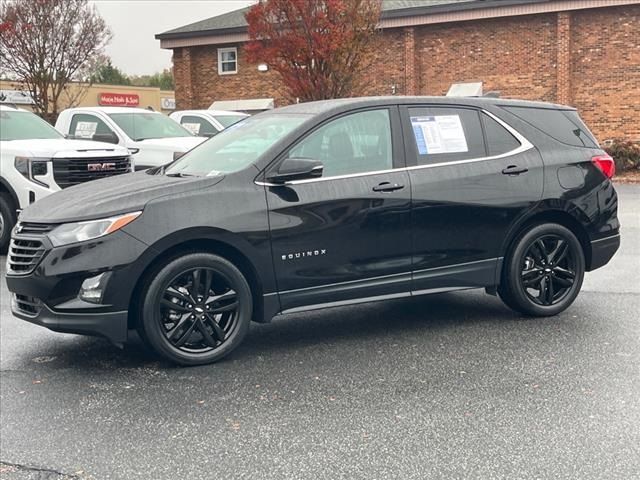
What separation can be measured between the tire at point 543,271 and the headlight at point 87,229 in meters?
3.06

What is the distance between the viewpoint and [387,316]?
260 inches

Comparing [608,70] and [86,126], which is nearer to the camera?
[86,126]

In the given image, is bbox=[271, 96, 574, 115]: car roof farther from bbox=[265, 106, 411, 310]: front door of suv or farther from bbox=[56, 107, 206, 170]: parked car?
bbox=[56, 107, 206, 170]: parked car

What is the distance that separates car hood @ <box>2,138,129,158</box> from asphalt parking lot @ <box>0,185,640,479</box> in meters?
4.03

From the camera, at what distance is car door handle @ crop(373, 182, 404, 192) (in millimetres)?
5652

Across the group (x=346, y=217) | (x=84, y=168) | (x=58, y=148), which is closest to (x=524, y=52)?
(x=84, y=168)

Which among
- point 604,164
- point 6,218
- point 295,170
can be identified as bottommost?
point 6,218

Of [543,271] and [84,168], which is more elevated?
[84,168]

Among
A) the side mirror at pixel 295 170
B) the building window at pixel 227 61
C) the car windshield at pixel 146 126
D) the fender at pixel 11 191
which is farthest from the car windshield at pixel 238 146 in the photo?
the building window at pixel 227 61

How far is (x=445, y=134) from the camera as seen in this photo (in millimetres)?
6074

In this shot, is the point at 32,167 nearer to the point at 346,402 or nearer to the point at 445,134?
the point at 445,134

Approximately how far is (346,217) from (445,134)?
3.82ft

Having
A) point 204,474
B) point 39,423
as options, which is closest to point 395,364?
point 204,474

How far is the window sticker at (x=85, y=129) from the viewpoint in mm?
13562
